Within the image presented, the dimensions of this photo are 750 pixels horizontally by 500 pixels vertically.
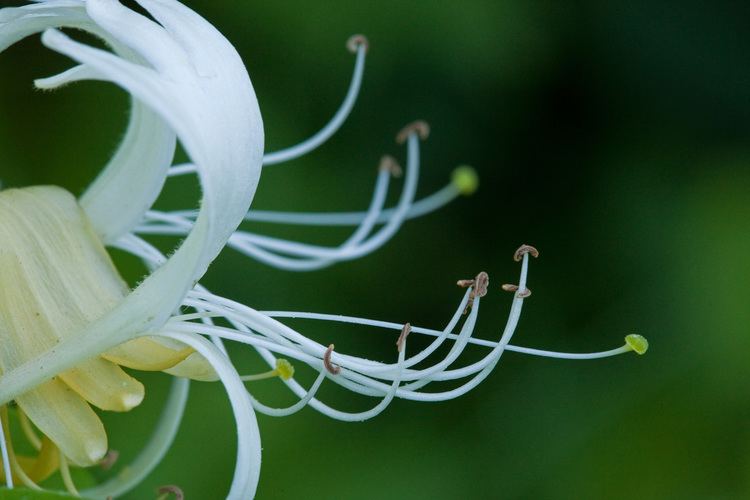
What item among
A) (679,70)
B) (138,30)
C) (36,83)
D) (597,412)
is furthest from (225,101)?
(679,70)

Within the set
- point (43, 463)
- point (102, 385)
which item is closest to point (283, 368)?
point (102, 385)

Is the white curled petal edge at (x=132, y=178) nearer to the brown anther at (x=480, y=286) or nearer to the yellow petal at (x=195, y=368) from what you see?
the yellow petal at (x=195, y=368)

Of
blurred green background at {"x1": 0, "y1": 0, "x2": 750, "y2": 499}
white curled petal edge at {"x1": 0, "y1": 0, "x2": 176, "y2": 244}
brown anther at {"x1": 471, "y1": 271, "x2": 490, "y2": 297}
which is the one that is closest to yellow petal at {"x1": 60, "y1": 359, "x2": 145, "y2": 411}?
white curled petal edge at {"x1": 0, "y1": 0, "x2": 176, "y2": 244}

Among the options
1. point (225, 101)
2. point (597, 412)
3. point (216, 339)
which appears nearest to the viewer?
point (225, 101)

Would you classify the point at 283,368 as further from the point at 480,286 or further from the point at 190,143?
the point at 190,143

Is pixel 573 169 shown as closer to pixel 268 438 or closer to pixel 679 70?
pixel 679 70

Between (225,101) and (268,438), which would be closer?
(225,101)

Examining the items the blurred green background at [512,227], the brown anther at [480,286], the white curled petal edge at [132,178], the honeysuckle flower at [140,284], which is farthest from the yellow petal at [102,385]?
the blurred green background at [512,227]
